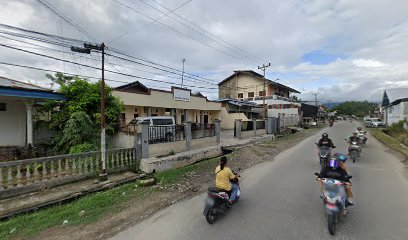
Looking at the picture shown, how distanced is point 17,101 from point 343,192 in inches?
601

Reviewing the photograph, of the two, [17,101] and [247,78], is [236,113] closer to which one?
[247,78]

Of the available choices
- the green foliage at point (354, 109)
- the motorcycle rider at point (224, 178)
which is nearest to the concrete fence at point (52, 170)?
the motorcycle rider at point (224, 178)

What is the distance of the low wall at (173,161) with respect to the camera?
9.68m

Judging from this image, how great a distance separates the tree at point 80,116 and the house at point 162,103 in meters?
4.17

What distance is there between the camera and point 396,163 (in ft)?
33.5

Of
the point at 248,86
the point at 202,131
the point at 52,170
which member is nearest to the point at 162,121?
the point at 202,131

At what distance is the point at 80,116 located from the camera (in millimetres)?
10664

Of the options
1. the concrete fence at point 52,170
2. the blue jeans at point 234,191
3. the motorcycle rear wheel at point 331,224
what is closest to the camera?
the motorcycle rear wheel at point 331,224

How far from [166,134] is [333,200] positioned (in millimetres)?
8482

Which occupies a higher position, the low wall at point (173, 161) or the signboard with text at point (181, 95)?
the signboard with text at point (181, 95)

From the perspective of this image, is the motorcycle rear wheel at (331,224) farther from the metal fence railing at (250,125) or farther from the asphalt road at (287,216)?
the metal fence railing at (250,125)

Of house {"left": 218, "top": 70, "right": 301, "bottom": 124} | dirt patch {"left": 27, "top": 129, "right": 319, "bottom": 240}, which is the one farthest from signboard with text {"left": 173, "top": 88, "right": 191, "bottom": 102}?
house {"left": 218, "top": 70, "right": 301, "bottom": 124}

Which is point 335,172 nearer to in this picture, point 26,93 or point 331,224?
point 331,224

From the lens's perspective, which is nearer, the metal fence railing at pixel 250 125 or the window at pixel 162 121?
the window at pixel 162 121
